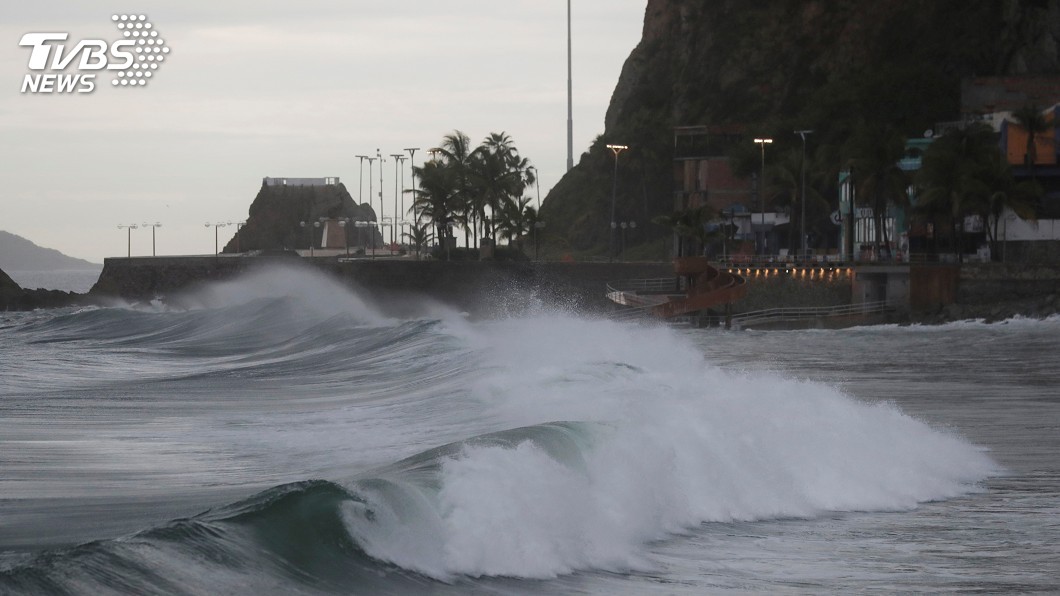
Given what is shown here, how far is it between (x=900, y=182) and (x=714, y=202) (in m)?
27.4

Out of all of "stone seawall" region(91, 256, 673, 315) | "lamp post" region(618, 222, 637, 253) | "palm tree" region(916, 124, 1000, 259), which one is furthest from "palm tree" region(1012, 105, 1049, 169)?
"lamp post" region(618, 222, 637, 253)

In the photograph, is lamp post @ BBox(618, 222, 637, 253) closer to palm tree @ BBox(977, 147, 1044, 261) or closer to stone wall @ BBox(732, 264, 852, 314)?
stone wall @ BBox(732, 264, 852, 314)

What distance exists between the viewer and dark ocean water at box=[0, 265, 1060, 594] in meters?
9.50

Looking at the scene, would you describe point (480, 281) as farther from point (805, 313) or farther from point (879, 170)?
point (879, 170)

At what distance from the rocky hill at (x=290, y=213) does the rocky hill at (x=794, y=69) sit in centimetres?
3225

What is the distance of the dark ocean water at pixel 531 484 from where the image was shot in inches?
374

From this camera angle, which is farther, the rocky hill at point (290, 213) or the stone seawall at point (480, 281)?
the rocky hill at point (290, 213)

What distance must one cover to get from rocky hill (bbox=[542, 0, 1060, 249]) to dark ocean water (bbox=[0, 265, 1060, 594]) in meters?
72.6

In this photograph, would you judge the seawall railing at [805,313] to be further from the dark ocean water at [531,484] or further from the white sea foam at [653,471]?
the white sea foam at [653,471]

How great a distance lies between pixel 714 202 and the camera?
104688mm

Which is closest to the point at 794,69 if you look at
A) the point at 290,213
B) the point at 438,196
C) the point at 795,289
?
the point at 438,196

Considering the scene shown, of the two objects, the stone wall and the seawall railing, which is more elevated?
the stone wall

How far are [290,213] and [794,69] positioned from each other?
66.9 meters

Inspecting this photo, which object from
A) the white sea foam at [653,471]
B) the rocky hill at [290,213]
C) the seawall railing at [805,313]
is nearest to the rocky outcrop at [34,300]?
the seawall railing at [805,313]
